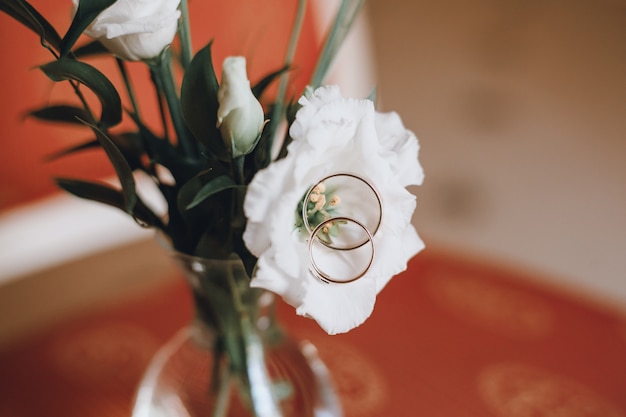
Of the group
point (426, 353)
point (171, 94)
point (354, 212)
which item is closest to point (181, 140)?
point (171, 94)

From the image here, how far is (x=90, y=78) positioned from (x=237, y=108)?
11 cm

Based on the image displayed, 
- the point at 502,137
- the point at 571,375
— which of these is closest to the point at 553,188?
the point at 502,137

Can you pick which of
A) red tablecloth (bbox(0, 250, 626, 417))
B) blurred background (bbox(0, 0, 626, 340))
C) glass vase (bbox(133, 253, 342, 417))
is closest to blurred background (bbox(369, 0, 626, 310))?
blurred background (bbox(0, 0, 626, 340))

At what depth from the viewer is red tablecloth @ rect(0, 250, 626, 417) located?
23.4 inches

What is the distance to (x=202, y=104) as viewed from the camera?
37 cm

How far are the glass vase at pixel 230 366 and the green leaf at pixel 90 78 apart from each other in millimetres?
107

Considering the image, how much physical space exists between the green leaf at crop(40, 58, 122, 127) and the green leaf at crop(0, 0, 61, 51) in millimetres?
16

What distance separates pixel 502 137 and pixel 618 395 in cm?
112

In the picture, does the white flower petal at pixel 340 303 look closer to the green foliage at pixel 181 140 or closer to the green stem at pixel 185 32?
the green foliage at pixel 181 140

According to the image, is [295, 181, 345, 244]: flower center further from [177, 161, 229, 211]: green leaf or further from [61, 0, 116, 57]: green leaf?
[61, 0, 116, 57]: green leaf

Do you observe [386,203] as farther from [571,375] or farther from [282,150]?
[571,375]

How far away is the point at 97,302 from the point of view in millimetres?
722

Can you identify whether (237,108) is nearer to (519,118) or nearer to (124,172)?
(124,172)

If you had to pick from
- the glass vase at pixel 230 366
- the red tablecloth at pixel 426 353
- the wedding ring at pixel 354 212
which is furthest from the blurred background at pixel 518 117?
the wedding ring at pixel 354 212
